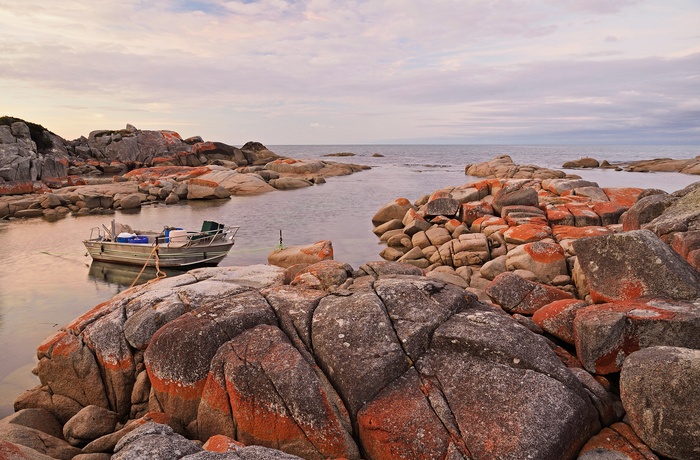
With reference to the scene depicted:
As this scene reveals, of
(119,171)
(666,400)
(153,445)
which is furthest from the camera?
(119,171)

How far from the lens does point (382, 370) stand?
340 inches

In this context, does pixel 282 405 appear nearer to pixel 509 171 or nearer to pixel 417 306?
pixel 417 306

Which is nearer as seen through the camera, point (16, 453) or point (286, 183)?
point (16, 453)

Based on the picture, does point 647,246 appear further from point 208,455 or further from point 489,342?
point 208,455

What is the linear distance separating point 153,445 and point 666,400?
786cm

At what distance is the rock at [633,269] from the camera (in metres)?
10.3

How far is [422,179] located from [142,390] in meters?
69.8

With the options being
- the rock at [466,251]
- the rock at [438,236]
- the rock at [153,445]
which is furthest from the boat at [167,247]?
the rock at [153,445]

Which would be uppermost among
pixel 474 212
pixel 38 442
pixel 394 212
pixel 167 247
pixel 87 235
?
pixel 474 212

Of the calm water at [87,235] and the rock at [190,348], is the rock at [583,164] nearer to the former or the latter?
the calm water at [87,235]

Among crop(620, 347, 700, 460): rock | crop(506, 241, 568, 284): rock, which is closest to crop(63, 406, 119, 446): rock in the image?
crop(620, 347, 700, 460): rock

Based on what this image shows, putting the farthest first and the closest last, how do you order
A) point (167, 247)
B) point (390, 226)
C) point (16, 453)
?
point (390, 226) < point (167, 247) < point (16, 453)

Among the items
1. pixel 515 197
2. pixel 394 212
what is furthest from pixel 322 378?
pixel 394 212

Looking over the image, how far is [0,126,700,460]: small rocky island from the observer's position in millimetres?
7586
